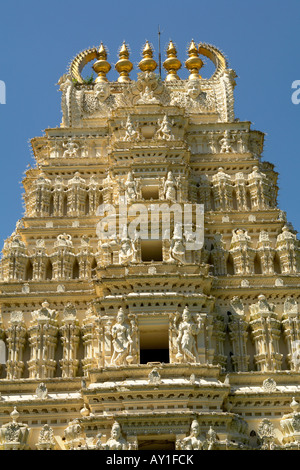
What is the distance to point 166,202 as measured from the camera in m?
32.4

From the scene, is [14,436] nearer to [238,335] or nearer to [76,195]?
[238,335]

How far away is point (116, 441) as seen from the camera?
82.1ft

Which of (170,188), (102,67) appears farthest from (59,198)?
(102,67)

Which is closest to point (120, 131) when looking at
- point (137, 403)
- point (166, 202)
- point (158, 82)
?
point (158, 82)

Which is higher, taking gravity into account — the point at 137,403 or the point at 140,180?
the point at 140,180

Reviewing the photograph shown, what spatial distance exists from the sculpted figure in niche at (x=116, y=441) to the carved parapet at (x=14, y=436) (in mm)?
3388

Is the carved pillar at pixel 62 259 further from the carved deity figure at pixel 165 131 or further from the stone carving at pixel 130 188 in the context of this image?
the carved deity figure at pixel 165 131

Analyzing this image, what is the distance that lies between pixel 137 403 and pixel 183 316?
391 cm

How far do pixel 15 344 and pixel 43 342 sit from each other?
1.16 m

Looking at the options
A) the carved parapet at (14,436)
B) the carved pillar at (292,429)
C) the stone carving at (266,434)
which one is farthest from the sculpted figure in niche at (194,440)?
the carved parapet at (14,436)

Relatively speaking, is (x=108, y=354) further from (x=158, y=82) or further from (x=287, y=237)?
(x=158, y=82)

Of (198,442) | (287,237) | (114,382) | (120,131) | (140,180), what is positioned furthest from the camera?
(120,131)

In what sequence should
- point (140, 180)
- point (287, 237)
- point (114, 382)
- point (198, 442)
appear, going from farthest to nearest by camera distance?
point (140, 180) < point (287, 237) < point (114, 382) < point (198, 442)

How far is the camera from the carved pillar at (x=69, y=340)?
94.4 ft
